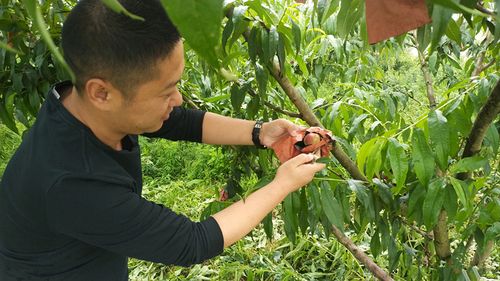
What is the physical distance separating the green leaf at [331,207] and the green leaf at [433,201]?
168 millimetres

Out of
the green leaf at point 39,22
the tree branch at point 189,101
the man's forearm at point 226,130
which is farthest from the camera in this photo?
the tree branch at point 189,101

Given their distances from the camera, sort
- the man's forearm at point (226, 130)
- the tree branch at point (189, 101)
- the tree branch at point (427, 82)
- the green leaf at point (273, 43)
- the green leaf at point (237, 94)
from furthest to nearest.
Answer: the tree branch at point (427, 82), the tree branch at point (189, 101), the man's forearm at point (226, 130), the green leaf at point (237, 94), the green leaf at point (273, 43)

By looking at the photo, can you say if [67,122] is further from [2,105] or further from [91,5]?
[2,105]

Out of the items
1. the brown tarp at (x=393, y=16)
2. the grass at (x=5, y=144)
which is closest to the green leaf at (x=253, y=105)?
the brown tarp at (x=393, y=16)

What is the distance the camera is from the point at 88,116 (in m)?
0.94

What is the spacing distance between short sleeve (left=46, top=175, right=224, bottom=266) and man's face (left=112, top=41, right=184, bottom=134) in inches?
5.0

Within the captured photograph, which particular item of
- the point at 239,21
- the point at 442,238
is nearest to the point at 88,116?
the point at 239,21

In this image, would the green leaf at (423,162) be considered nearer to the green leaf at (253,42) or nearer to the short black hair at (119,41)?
the green leaf at (253,42)

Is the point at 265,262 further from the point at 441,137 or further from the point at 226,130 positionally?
the point at 441,137

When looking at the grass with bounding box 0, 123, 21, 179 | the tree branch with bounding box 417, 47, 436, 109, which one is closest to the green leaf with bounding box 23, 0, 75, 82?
the tree branch with bounding box 417, 47, 436, 109

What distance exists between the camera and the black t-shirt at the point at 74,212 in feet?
2.82

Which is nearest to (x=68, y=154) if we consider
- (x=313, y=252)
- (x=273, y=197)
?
(x=273, y=197)

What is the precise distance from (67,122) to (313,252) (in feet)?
6.05

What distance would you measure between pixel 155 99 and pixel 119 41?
0.16 m
